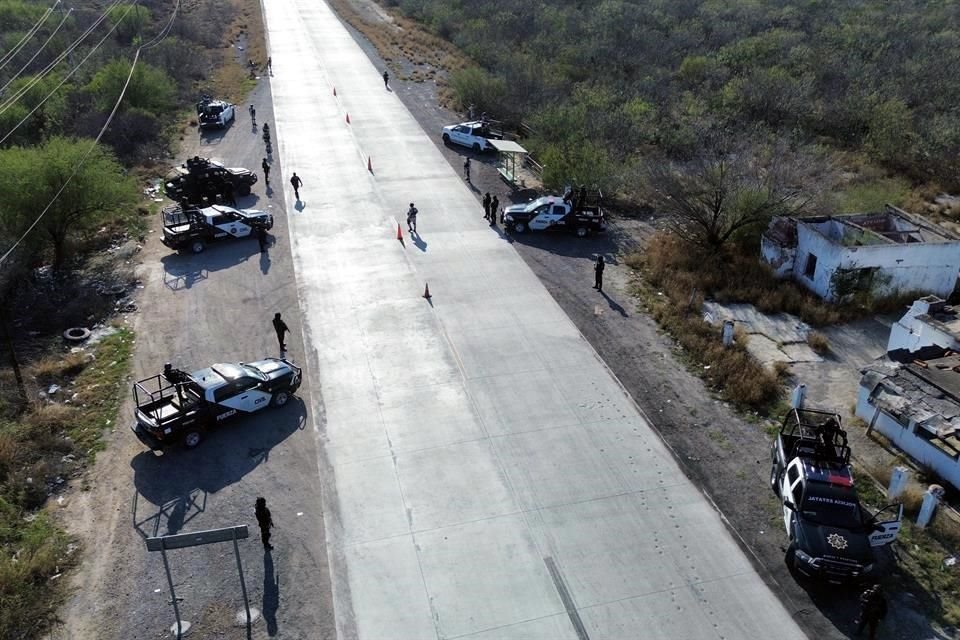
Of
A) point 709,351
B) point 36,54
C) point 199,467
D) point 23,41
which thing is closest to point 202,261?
point 199,467

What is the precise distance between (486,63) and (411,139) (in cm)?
1459

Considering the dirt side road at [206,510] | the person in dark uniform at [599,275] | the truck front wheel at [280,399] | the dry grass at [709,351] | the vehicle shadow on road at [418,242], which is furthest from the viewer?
the vehicle shadow on road at [418,242]

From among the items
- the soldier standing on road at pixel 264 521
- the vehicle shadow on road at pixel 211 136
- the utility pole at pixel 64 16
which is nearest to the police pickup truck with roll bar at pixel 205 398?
the soldier standing on road at pixel 264 521

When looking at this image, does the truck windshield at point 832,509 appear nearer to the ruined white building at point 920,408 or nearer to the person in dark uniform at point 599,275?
the ruined white building at point 920,408

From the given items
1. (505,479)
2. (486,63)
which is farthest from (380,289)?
(486,63)

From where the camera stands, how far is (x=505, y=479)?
1477 cm

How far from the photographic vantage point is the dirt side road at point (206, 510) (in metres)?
11.8

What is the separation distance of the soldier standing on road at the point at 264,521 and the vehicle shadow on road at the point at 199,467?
1.75 meters

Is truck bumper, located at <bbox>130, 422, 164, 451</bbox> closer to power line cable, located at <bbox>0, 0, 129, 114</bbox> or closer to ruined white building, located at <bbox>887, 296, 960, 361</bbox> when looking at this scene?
ruined white building, located at <bbox>887, 296, 960, 361</bbox>

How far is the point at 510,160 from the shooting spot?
1330 inches

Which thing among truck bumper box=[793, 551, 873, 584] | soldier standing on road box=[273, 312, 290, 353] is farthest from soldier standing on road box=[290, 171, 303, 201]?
truck bumper box=[793, 551, 873, 584]

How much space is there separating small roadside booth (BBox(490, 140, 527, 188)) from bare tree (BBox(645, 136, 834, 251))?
6496mm

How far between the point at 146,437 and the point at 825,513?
13.7 metres

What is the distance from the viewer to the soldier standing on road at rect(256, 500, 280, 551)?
41.1ft
